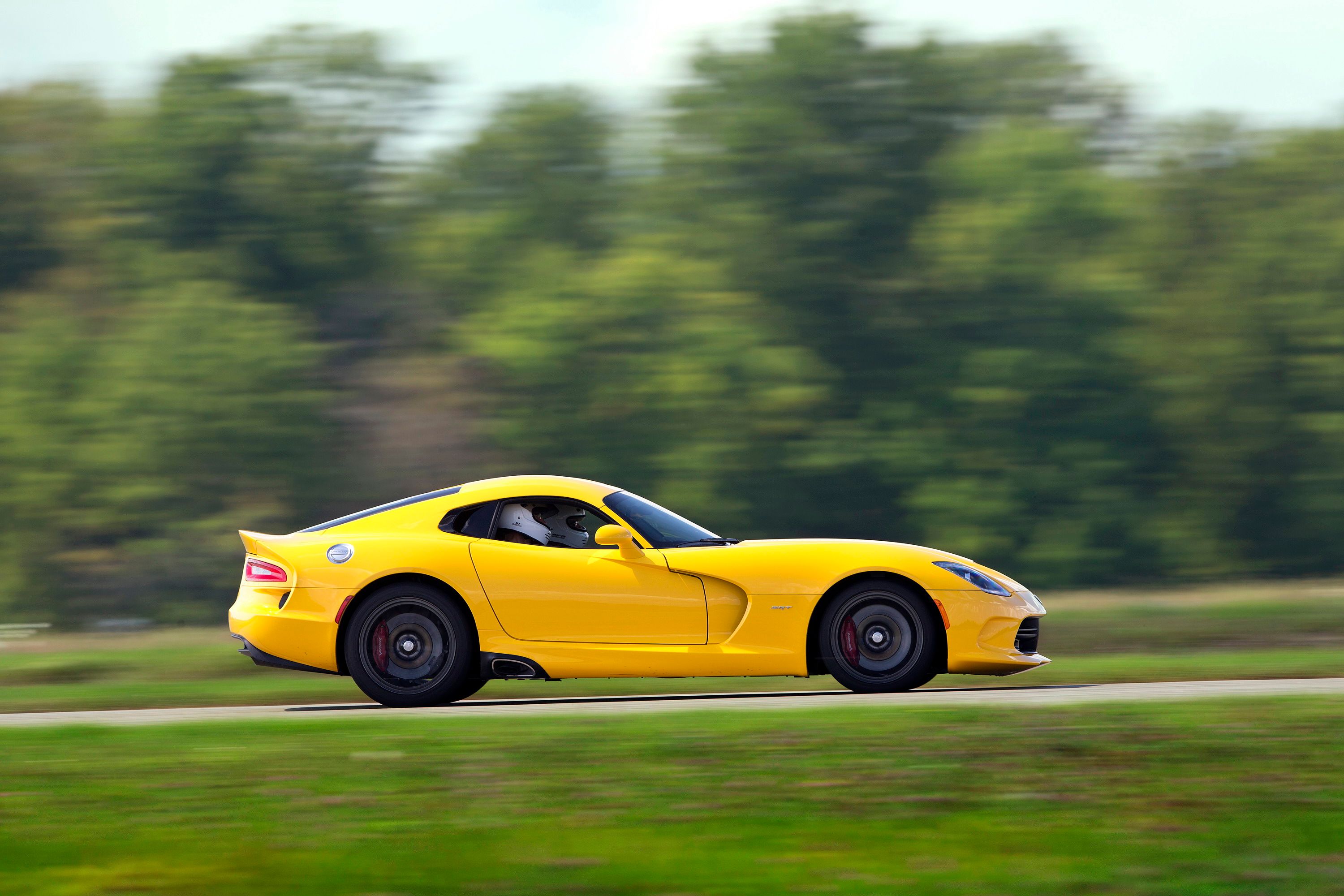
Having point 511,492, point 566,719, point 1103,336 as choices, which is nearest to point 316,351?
point 1103,336

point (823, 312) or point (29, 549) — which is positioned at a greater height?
point (823, 312)

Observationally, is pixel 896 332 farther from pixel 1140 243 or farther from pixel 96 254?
pixel 96 254

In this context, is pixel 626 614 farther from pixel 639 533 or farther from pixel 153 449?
pixel 153 449

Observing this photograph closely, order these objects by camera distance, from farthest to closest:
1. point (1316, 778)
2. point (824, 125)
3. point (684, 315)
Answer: point (824, 125) < point (684, 315) < point (1316, 778)

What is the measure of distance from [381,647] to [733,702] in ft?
7.03

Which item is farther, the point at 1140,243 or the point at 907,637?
the point at 1140,243

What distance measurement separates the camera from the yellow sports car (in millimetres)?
8781

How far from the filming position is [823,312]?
27.8 meters

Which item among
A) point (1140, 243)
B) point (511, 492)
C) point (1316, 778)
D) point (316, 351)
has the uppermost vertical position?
point (1140, 243)

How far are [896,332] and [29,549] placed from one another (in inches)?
661

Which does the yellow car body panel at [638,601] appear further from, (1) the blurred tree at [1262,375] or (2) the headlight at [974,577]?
(1) the blurred tree at [1262,375]

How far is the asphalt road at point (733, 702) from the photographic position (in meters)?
8.11

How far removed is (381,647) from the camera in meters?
8.97

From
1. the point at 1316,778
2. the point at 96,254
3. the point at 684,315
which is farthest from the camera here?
the point at 96,254
